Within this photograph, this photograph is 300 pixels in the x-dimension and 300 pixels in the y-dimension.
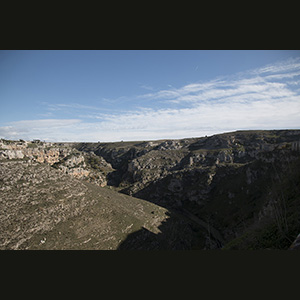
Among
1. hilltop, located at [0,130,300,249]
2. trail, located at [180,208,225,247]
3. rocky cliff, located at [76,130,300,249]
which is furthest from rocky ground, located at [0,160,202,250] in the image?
rocky cliff, located at [76,130,300,249]

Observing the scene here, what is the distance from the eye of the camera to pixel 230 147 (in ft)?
329

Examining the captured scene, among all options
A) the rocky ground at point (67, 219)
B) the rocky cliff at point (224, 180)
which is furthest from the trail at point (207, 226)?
the rocky ground at point (67, 219)

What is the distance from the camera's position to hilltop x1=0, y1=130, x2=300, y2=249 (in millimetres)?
15234

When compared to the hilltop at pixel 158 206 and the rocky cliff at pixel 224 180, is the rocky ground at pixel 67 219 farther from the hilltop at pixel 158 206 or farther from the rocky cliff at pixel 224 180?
the rocky cliff at pixel 224 180

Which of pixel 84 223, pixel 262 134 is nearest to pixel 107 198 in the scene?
pixel 84 223

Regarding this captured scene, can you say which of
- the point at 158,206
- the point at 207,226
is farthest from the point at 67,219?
the point at 207,226

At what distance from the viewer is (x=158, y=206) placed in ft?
178

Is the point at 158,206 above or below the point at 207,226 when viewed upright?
above

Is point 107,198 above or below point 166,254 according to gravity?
below

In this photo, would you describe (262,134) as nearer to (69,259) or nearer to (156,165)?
(156,165)

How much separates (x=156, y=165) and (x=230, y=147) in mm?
42668

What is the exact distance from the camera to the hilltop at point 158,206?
600 inches

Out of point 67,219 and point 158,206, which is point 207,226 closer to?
point 158,206

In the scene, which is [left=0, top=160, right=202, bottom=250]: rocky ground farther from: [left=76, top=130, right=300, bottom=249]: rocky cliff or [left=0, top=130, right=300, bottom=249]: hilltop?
[left=76, top=130, right=300, bottom=249]: rocky cliff
